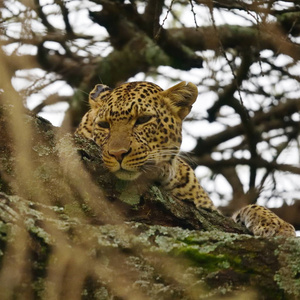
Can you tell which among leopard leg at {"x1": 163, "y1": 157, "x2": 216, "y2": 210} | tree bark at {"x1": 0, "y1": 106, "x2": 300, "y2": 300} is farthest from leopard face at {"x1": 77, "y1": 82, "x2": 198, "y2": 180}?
tree bark at {"x1": 0, "y1": 106, "x2": 300, "y2": 300}

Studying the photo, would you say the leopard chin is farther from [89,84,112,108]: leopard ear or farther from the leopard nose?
[89,84,112,108]: leopard ear

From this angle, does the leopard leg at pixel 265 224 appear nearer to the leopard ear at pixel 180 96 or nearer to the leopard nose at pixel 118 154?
the leopard ear at pixel 180 96

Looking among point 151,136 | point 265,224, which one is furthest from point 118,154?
point 265,224

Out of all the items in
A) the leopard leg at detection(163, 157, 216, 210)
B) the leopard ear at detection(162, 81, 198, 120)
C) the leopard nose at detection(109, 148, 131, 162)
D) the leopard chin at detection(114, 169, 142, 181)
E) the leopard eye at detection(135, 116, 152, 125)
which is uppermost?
the leopard ear at detection(162, 81, 198, 120)

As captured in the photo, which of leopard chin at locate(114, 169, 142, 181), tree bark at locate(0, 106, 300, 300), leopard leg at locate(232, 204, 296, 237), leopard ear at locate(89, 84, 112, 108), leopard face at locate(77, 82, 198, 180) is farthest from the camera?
leopard ear at locate(89, 84, 112, 108)

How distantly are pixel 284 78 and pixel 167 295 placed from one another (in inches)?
213

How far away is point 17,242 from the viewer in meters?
2.36

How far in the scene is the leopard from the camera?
5059mm

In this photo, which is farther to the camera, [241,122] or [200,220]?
[241,122]

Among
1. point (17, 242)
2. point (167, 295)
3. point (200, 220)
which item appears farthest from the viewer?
point (200, 220)

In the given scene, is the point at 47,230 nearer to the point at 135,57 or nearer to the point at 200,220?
the point at 200,220

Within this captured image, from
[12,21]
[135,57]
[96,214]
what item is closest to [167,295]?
[96,214]

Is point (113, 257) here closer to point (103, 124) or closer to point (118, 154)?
point (118, 154)

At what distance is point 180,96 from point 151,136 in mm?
627
